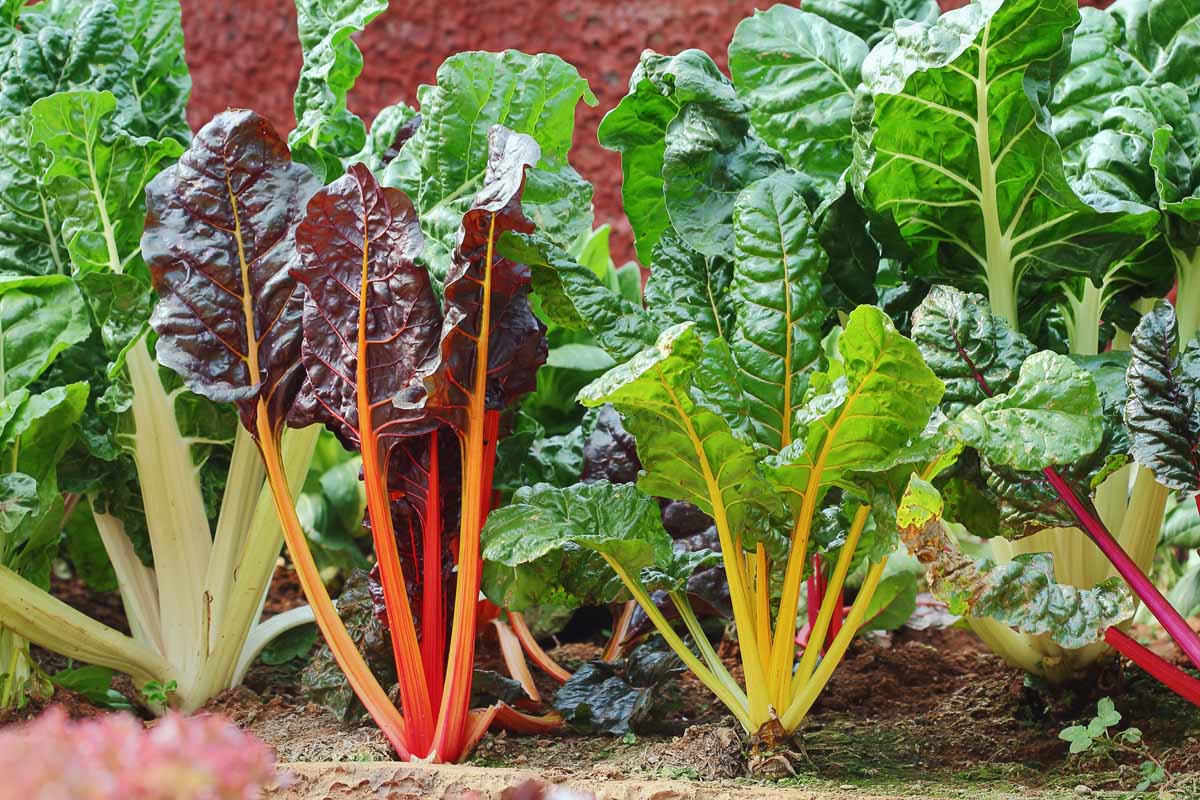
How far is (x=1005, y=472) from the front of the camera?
1232 millimetres

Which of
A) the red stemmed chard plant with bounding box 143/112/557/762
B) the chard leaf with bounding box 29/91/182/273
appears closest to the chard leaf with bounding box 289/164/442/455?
the red stemmed chard plant with bounding box 143/112/557/762

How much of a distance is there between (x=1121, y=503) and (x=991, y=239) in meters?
0.39

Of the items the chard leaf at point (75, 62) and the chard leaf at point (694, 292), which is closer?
the chard leaf at point (694, 292)

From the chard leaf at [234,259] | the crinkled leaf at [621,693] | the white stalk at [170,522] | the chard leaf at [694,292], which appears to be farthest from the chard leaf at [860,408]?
the white stalk at [170,522]

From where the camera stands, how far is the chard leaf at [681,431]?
104 cm

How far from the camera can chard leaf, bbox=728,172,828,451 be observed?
1.23 metres

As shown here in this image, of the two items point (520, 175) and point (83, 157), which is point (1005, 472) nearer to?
point (520, 175)

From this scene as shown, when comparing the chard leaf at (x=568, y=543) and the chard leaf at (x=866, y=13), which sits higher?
the chard leaf at (x=866, y=13)

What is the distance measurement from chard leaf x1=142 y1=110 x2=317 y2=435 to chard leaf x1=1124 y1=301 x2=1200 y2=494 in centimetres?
94

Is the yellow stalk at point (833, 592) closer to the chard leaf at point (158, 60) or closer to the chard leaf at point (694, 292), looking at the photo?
the chard leaf at point (694, 292)

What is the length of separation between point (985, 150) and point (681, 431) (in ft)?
1.68

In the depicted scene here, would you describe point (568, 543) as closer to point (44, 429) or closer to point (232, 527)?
point (232, 527)

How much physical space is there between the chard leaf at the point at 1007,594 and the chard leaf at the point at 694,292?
350 millimetres

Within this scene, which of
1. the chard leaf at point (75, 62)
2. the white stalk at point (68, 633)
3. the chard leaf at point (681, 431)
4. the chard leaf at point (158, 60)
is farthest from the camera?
the chard leaf at point (158, 60)
